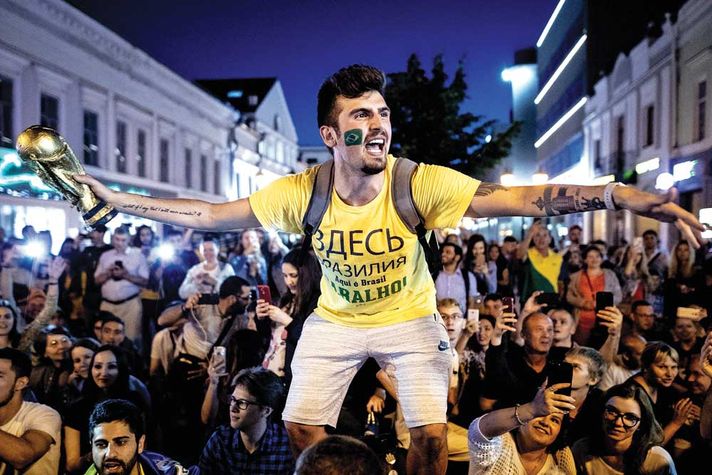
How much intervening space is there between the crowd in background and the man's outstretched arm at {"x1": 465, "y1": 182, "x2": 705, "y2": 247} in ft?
2.85

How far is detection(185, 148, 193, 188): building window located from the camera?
38.4 meters

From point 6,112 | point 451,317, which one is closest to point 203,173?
point 6,112

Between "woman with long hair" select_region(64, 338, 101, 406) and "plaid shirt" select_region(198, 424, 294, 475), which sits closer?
"plaid shirt" select_region(198, 424, 294, 475)

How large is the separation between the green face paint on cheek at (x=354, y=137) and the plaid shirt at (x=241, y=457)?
98.2 inches

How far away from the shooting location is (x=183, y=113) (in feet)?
120

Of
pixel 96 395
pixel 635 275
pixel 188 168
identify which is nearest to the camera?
pixel 96 395

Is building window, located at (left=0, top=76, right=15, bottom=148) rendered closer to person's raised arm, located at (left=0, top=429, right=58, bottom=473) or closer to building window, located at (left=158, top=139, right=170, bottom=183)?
building window, located at (left=158, top=139, right=170, bottom=183)

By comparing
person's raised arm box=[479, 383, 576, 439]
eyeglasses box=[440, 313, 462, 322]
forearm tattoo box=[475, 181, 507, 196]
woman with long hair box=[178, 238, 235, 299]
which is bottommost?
person's raised arm box=[479, 383, 576, 439]

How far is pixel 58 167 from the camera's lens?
3.70 m

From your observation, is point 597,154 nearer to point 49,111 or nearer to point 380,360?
point 49,111

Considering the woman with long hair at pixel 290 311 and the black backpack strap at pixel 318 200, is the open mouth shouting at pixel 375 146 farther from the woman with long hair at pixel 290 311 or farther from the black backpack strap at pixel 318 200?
the woman with long hair at pixel 290 311

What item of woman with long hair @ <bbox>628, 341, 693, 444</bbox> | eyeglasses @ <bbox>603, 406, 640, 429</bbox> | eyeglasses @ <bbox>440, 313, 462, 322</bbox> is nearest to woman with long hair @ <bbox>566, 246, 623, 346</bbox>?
eyeglasses @ <bbox>440, 313, 462, 322</bbox>

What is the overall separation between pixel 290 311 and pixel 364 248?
3160 mm

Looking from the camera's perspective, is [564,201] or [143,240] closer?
[564,201]
